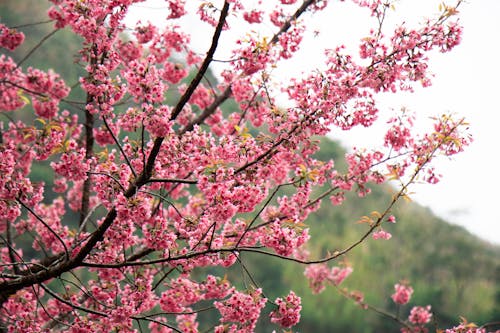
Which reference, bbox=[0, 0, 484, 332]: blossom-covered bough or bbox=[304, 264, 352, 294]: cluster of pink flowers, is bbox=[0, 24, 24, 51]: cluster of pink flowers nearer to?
bbox=[0, 0, 484, 332]: blossom-covered bough

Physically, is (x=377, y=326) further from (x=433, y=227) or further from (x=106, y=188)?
(x=106, y=188)

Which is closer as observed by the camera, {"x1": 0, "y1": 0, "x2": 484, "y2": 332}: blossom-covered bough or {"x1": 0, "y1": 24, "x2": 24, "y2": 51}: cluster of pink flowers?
{"x1": 0, "y1": 0, "x2": 484, "y2": 332}: blossom-covered bough

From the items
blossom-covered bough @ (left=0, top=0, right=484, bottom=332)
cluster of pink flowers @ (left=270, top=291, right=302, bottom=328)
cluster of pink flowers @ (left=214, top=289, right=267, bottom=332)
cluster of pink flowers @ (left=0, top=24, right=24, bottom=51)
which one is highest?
cluster of pink flowers @ (left=0, top=24, right=24, bottom=51)

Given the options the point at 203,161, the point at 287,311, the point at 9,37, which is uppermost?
the point at 9,37

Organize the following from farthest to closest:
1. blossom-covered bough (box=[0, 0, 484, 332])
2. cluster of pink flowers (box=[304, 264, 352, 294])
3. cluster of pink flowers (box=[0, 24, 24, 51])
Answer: cluster of pink flowers (box=[304, 264, 352, 294]), cluster of pink flowers (box=[0, 24, 24, 51]), blossom-covered bough (box=[0, 0, 484, 332])

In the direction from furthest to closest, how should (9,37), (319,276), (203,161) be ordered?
(319,276) < (9,37) < (203,161)

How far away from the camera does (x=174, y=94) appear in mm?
10750

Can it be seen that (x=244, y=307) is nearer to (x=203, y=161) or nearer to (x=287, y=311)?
(x=287, y=311)

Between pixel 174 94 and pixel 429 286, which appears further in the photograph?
pixel 174 94

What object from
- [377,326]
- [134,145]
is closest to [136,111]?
[134,145]

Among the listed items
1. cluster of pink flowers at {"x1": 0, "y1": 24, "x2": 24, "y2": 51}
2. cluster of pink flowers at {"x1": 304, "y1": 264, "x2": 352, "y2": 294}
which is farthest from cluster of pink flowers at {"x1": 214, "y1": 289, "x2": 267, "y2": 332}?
cluster of pink flowers at {"x1": 0, "y1": 24, "x2": 24, "y2": 51}

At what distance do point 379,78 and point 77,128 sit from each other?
10.3 feet

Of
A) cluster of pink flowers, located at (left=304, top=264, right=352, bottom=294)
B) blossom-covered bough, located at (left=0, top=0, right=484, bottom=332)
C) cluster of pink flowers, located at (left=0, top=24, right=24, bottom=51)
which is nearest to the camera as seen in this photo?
blossom-covered bough, located at (left=0, top=0, right=484, bottom=332)

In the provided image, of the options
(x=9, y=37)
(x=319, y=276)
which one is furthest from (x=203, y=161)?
(x=319, y=276)
